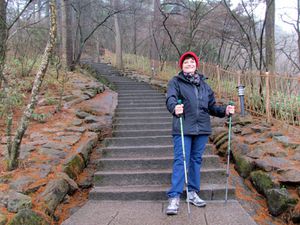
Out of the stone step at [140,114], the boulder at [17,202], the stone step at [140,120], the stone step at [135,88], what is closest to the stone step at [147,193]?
the boulder at [17,202]

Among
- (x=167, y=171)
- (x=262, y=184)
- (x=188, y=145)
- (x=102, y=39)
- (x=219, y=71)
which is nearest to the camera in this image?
(x=188, y=145)

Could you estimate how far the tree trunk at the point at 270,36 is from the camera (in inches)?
301

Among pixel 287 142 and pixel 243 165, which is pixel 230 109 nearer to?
pixel 243 165

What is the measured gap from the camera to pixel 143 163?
15.4 ft

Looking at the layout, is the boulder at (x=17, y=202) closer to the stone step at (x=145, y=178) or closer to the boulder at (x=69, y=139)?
the stone step at (x=145, y=178)

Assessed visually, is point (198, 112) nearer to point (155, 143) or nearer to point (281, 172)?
point (281, 172)

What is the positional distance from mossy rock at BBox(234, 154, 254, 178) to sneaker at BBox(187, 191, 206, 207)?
1030mm

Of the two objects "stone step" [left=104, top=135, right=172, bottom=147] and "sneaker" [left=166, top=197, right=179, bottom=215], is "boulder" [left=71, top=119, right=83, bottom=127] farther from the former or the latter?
"sneaker" [left=166, top=197, right=179, bottom=215]

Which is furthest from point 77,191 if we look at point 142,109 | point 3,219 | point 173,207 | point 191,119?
point 142,109

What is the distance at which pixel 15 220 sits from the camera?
2.90m

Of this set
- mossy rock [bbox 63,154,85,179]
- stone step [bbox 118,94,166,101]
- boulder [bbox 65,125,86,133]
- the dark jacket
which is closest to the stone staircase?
mossy rock [bbox 63,154,85,179]

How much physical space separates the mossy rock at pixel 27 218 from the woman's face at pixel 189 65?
2.39m

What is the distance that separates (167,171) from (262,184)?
135 cm

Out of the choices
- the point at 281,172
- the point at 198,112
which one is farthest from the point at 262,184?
the point at 198,112
